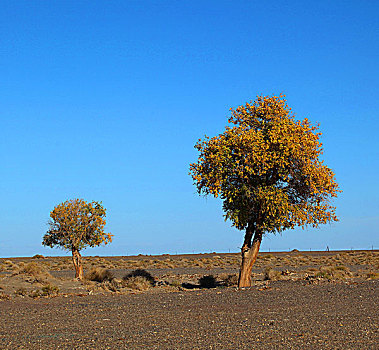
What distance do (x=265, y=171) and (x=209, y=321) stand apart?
34.1 ft

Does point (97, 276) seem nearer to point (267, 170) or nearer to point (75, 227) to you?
point (75, 227)

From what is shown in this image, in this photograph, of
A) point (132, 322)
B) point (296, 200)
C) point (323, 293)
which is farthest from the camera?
point (296, 200)

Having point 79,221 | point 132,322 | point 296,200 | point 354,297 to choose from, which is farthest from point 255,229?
point 79,221

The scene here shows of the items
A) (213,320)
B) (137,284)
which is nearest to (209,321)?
(213,320)

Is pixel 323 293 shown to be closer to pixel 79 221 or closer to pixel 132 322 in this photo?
pixel 132 322

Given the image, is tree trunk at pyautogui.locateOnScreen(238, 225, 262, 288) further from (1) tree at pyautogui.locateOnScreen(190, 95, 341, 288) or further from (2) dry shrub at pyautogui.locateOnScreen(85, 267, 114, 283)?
(2) dry shrub at pyautogui.locateOnScreen(85, 267, 114, 283)

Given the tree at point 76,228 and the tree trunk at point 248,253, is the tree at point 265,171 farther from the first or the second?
the tree at point 76,228

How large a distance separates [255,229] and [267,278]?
917 cm

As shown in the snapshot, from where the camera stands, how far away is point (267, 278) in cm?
3331

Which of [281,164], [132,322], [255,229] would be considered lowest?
[132,322]

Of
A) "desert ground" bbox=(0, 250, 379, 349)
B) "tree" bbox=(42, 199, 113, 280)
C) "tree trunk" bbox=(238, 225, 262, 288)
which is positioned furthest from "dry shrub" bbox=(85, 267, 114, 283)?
"tree trunk" bbox=(238, 225, 262, 288)

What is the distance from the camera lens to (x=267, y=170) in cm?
2375

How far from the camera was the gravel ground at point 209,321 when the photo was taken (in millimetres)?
11141

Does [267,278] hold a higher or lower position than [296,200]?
lower
